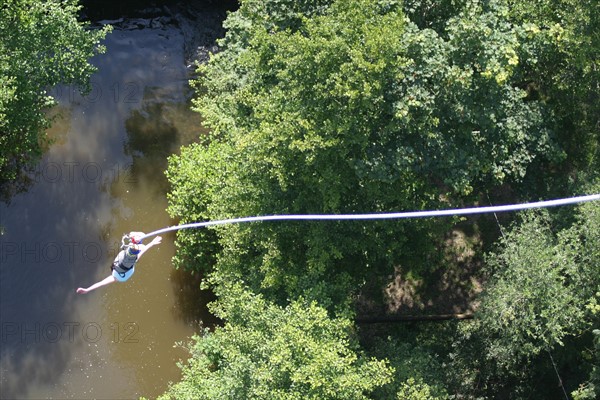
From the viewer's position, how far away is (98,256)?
2547 cm

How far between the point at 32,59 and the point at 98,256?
736cm

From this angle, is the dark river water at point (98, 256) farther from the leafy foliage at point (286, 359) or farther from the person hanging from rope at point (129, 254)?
the person hanging from rope at point (129, 254)

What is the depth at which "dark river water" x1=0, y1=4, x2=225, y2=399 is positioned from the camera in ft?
80.3

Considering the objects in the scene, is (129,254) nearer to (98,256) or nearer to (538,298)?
(98,256)

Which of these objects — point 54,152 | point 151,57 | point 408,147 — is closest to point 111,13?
point 151,57

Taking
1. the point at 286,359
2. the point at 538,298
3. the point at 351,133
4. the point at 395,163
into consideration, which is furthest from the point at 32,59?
the point at 538,298

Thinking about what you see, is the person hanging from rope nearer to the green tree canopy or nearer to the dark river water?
the green tree canopy

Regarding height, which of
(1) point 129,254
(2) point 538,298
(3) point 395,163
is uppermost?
(3) point 395,163

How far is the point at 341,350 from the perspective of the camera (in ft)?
62.2

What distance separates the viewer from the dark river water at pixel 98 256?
24.5 m

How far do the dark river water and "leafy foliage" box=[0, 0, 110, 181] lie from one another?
3.06 meters

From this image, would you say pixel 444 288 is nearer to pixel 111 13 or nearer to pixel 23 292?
pixel 23 292

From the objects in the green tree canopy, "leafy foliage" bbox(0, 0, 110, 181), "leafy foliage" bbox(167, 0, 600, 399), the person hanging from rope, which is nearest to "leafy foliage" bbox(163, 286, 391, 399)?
"leafy foliage" bbox(167, 0, 600, 399)

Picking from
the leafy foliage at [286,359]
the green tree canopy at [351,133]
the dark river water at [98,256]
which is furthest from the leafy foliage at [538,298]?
the dark river water at [98,256]
